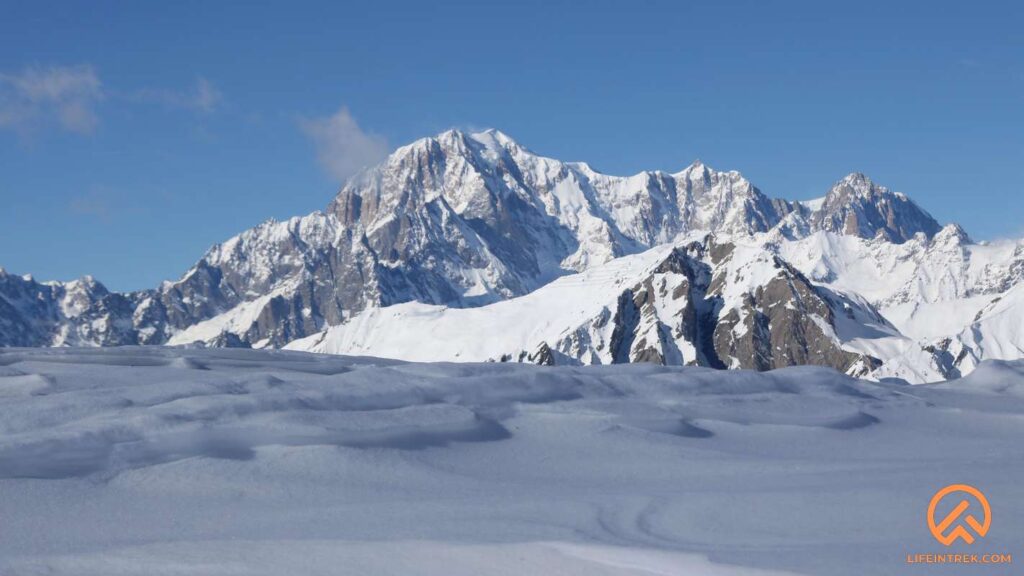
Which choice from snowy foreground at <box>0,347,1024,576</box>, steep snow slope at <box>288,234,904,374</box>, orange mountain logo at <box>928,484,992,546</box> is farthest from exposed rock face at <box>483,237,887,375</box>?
orange mountain logo at <box>928,484,992,546</box>

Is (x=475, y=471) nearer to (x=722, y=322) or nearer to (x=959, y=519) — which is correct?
(x=959, y=519)

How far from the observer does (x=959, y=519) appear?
1052cm

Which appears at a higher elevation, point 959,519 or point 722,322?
point 722,322

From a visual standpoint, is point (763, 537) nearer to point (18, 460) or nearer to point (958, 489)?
point (958, 489)

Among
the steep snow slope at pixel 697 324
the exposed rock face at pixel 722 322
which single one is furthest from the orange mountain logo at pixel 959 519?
the steep snow slope at pixel 697 324

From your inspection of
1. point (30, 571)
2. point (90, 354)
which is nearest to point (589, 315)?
point (90, 354)

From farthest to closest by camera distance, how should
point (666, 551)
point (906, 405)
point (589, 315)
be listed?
point (589, 315), point (906, 405), point (666, 551)

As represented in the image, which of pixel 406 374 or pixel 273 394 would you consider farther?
pixel 406 374

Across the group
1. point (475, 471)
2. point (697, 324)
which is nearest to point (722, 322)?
point (697, 324)

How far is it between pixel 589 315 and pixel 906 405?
16467cm

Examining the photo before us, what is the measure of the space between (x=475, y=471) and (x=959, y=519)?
537 cm

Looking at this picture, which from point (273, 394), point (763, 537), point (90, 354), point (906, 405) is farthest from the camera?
point (90, 354)

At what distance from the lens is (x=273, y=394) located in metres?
15.1

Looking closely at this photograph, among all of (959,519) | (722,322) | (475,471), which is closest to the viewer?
(959,519)
